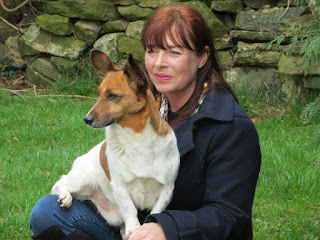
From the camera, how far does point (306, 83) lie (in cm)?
644

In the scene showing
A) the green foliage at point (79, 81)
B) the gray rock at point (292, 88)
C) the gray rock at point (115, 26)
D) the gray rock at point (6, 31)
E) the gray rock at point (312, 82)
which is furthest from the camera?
the gray rock at point (6, 31)

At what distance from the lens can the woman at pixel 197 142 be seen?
2.39m

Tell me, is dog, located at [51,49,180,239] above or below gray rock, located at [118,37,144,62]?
above

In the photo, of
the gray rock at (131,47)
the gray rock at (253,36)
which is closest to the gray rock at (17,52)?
the gray rock at (131,47)

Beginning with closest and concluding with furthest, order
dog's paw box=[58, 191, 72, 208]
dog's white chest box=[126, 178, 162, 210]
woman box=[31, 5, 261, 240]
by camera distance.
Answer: woman box=[31, 5, 261, 240] → dog's white chest box=[126, 178, 162, 210] → dog's paw box=[58, 191, 72, 208]

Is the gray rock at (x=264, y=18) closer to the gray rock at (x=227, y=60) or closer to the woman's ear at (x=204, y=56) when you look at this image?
the gray rock at (x=227, y=60)

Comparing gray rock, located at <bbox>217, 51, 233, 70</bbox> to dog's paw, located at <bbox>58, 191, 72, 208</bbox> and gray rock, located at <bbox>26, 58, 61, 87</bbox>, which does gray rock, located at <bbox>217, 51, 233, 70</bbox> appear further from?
dog's paw, located at <bbox>58, 191, 72, 208</bbox>

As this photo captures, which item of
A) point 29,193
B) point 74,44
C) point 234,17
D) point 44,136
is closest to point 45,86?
point 74,44

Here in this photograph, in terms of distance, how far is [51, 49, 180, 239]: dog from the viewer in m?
2.36

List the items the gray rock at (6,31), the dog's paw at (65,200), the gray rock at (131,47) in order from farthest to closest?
the gray rock at (6,31) → the gray rock at (131,47) → the dog's paw at (65,200)

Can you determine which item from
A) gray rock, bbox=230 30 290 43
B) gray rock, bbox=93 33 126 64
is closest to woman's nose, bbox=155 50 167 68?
gray rock, bbox=230 30 290 43

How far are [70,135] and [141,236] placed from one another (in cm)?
392

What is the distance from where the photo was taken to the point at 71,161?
520cm

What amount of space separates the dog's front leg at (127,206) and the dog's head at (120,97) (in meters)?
0.35
